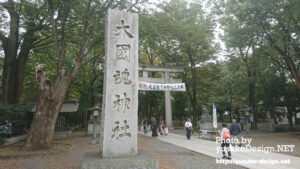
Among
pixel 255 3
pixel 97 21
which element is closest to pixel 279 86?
pixel 255 3

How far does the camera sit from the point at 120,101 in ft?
14.4

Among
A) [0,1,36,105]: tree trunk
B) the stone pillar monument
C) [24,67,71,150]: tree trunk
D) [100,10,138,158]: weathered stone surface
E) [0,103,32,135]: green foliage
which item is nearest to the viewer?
the stone pillar monument

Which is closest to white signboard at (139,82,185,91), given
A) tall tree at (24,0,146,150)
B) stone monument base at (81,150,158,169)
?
tall tree at (24,0,146,150)

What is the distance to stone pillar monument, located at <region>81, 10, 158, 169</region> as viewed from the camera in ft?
13.3

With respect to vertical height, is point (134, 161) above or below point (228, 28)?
below

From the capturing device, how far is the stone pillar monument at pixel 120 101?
404 cm

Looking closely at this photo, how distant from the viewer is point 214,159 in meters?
7.05

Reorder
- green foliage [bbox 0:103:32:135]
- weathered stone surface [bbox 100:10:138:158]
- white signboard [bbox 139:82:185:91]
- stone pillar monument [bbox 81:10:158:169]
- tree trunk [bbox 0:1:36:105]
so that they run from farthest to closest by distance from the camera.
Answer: white signboard [bbox 139:82:185:91] → tree trunk [bbox 0:1:36:105] → green foliage [bbox 0:103:32:135] → weathered stone surface [bbox 100:10:138:158] → stone pillar monument [bbox 81:10:158:169]

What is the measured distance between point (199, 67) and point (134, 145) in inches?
705

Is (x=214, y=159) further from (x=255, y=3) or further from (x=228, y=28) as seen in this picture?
(x=228, y=28)

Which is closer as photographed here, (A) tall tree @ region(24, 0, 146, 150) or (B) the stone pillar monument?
(B) the stone pillar monument

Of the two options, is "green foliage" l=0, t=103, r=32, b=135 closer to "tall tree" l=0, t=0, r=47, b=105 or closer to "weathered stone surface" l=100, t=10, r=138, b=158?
"tall tree" l=0, t=0, r=47, b=105

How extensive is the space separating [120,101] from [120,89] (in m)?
0.29

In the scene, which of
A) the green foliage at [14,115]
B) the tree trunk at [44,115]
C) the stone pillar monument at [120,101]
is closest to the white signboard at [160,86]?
the tree trunk at [44,115]
